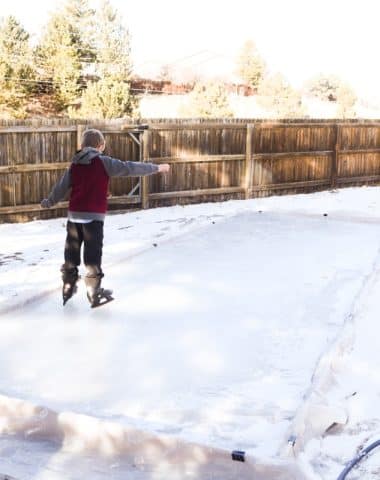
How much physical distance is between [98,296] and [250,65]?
187 ft

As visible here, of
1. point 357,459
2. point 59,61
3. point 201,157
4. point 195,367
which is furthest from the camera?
point 59,61

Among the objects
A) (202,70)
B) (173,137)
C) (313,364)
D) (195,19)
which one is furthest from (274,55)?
(313,364)

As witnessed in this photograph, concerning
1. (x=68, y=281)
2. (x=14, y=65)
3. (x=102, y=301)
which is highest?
(x=14, y=65)

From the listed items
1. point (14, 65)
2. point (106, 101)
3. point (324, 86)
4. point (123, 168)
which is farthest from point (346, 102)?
point (123, 168)

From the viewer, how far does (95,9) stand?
1726 inches

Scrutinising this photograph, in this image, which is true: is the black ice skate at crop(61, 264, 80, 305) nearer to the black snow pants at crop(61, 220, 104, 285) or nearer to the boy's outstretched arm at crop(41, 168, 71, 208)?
the black snow pants at crop(61, 220, 104, 285)

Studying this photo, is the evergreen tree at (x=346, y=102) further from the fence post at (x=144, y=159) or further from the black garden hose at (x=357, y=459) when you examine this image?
the black garden hose at (x=357, y=459)

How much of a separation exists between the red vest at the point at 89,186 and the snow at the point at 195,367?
0.82m

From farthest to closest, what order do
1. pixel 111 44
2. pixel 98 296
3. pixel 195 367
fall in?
Result: pixel 111 44
pixel 98 296
pixel 195 367

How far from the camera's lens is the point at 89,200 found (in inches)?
192

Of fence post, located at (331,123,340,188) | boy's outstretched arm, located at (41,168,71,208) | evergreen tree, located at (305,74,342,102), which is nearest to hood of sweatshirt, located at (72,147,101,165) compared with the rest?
boy's outstretched arm, located at (41,168,71,208)

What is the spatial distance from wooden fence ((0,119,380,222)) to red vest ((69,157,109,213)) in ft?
17.4

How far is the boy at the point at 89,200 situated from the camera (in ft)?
16.0

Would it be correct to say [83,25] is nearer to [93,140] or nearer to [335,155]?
[335,155]
